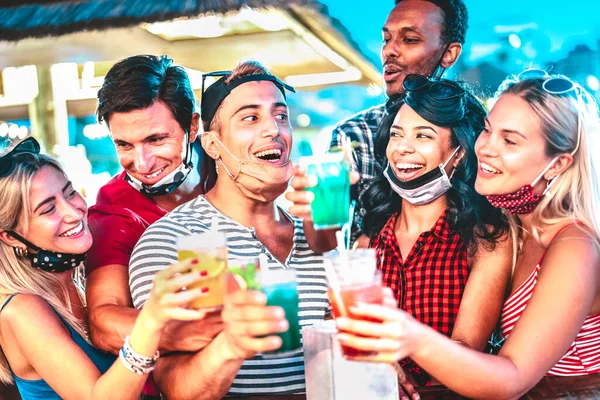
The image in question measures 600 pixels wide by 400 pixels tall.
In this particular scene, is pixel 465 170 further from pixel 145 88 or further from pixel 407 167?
pixel 145 88

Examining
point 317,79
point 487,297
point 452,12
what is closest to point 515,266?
point 487,297

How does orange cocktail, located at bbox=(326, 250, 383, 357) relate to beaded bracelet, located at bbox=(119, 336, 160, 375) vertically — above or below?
above

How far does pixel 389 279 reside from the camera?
3.30 meters

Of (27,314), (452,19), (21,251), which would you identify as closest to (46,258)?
(21,251)

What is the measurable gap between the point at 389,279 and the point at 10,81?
4006mm

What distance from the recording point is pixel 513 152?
294 centimetres

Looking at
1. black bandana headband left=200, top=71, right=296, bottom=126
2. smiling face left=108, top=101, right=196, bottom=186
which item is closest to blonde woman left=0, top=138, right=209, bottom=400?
smiling face left=108, top=101, right=196, bottom=186

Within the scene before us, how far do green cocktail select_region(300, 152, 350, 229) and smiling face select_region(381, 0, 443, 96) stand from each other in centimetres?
148

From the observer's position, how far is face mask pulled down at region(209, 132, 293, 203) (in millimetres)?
3204

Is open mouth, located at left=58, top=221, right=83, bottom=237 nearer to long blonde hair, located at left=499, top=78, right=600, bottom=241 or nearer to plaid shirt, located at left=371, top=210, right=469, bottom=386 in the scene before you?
plaid shirt, located at left=371, top=210, right=469, bottom=386

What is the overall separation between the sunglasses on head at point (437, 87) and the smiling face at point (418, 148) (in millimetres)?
105

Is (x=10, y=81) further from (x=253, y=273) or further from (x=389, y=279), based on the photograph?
(x=253, y=273)

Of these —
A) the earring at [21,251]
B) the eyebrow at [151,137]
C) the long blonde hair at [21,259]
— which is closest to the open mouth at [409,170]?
the eyebrow at [151,137]

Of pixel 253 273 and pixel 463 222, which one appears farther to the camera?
pixel 463 222
